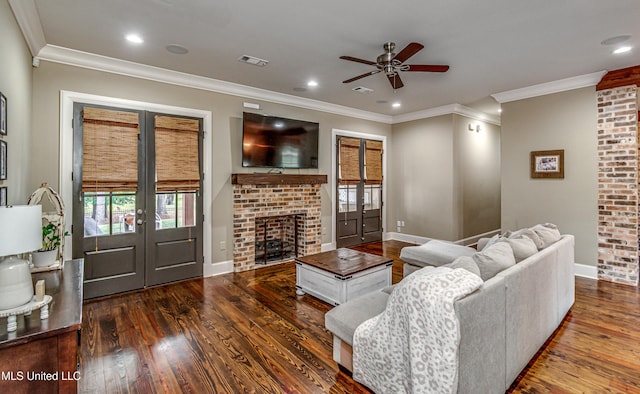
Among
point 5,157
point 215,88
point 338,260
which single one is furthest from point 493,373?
point 215,88

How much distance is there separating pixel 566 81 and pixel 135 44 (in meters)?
5.66

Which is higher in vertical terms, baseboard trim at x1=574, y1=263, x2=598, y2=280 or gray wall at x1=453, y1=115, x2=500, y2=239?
gray wall at x1=453, y1=115, x2=500, y2=239

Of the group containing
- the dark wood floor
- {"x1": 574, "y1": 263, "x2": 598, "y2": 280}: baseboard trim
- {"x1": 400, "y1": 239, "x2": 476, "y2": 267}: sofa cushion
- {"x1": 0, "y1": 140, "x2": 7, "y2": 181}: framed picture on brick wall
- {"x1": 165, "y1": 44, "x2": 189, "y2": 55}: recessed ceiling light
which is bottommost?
the dark wood floor

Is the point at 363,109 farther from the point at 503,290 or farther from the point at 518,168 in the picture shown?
the point at 503,290

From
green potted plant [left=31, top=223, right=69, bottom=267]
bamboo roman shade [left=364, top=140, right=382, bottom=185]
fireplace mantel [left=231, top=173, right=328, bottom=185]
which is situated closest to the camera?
green potted plant [left=31, top=223, right=69, bottom=267]

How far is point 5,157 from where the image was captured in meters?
2.38

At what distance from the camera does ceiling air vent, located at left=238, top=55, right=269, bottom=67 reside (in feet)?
12.1

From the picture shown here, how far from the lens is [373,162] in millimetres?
6809

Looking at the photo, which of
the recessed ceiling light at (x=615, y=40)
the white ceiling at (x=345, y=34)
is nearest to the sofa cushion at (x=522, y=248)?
the white ceiling at (x=345, y=34)

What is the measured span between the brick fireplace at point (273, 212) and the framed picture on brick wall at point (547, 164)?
3.39 m

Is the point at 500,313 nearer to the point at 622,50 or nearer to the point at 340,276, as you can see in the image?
the point at 340,276

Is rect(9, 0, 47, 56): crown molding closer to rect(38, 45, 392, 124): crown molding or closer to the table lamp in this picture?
rect(38, 45, 392, 124): crown molding

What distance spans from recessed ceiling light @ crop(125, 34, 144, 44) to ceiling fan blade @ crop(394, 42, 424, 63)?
2.63 meters

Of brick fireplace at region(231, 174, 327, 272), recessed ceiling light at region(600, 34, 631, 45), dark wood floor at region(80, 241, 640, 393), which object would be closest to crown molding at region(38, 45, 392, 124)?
Result: brick fireplace at region(231, 174, 327, 272)
